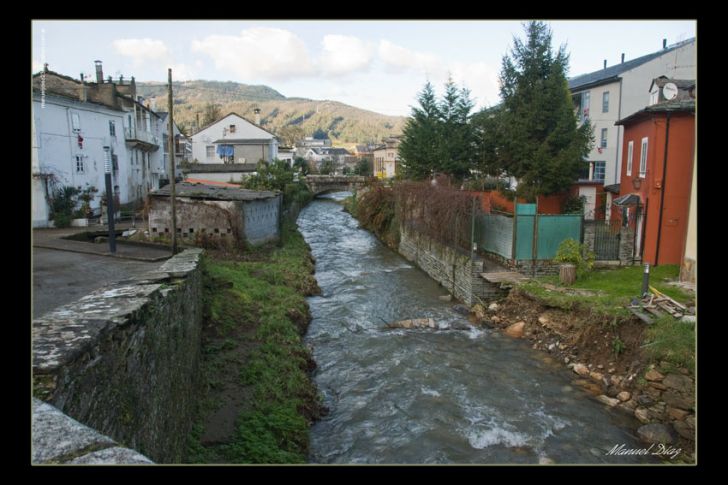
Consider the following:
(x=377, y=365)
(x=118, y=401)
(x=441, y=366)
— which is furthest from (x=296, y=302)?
(x=118, y=401)

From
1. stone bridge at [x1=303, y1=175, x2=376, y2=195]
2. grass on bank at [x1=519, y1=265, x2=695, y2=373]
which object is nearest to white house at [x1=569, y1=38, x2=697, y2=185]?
grass on bank at [x1=519, y1=265, x2=695, y2=373]

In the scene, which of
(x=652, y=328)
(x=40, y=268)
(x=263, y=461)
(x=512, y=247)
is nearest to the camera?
(x=263, y=461)

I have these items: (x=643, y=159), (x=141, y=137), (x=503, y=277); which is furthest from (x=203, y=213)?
(x=141, y=137)

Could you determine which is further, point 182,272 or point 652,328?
point 652,328

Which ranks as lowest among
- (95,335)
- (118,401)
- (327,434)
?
(327,434)

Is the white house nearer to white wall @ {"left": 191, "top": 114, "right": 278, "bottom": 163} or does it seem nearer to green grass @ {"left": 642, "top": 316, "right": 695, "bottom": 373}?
green grass @ {"left": 642, "top": 316, "right": 695, "bottom": 373}

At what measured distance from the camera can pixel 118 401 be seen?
16.3 ft

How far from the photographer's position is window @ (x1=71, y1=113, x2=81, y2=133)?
28.9m

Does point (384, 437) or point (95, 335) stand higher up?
point (95, 335)

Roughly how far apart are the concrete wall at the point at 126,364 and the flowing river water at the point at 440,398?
302 centimetres

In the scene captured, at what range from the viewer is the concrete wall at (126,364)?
13.5 feet

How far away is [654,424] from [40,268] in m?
A: 14.5
